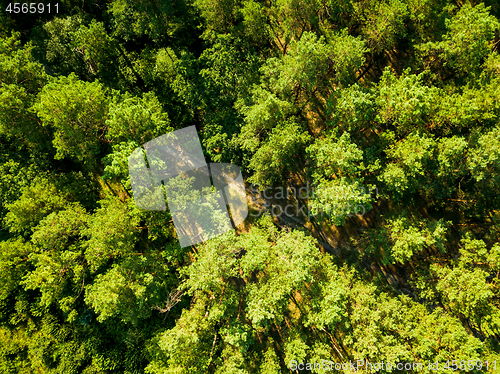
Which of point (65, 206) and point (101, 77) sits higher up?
point (101, 77)

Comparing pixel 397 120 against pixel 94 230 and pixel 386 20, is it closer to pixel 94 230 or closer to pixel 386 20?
pixel 386 20

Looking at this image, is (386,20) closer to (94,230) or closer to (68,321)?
(94,230)

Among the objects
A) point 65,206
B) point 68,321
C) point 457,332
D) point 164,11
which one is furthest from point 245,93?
point 68,321

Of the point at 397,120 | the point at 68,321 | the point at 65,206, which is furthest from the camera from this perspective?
the point at 68,321

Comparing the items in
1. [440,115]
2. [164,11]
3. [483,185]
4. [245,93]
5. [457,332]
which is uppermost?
[164,11]

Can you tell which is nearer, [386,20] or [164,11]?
[386,20]

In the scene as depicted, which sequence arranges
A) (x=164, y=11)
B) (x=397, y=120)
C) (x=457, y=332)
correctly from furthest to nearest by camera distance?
(x=164, y=11)
(x=397, y=120)
(x=457, y=332)
